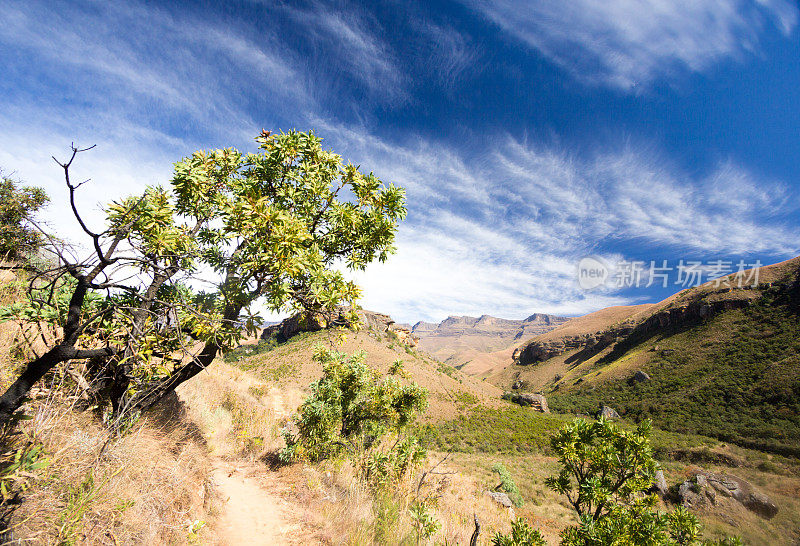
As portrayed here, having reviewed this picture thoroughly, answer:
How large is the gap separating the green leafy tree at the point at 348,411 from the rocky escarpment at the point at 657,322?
98.7 metres

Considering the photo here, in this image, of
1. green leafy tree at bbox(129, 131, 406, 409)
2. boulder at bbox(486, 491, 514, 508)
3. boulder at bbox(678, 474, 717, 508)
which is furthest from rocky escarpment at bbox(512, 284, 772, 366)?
green leafy tree at bbox(129, 131, 406, 409)

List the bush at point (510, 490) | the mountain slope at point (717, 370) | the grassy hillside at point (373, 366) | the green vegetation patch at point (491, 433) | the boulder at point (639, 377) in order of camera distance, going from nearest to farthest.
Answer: the bush at point (510, 490) < the green vegetation patch at point (491, 433) < the grassy hillside at point (373, 366) < the mountain slope at point (717, 370) < the boulder at point (639, 377)

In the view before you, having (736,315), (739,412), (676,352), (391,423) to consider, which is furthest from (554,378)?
(391,423)

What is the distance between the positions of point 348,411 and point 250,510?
3552 millimetres

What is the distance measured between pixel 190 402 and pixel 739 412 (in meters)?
74.4

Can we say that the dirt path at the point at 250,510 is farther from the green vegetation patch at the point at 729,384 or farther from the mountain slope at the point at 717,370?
the mountain slope at the point at 717,370

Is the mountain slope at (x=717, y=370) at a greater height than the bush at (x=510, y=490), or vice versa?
the mountain slope at (x=717, y=370)

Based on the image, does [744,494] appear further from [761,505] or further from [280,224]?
[280,224]

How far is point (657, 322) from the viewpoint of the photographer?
88.2m

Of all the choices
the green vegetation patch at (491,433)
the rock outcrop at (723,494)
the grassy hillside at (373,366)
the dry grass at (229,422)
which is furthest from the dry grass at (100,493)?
the rock outcrop at (723,494)

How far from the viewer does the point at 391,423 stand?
8.81 m

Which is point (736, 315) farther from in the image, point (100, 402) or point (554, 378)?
point (100, 402)

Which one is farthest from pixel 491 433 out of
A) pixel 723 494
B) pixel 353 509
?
pixel 353 509

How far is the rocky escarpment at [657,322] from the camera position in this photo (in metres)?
70.2
